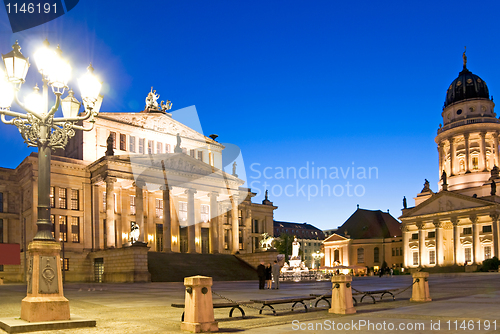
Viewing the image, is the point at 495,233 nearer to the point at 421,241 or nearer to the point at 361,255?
the point at 421,241

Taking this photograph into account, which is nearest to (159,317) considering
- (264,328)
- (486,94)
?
(264,328)

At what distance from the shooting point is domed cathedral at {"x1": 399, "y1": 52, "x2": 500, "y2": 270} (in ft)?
280

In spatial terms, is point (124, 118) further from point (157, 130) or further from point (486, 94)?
point (486, 94)

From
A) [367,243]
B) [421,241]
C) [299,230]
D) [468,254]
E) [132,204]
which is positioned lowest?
[468,254]

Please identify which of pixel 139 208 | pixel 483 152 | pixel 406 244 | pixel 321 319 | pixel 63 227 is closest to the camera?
pixel 321 319

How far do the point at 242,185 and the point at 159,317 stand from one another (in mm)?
54235

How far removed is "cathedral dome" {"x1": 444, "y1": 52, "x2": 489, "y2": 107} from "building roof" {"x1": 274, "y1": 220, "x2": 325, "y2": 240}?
7559 cm

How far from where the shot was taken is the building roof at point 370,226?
116 m

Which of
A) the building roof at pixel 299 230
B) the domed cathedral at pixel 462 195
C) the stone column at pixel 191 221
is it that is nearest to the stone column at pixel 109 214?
the stone column at pixel 191 221

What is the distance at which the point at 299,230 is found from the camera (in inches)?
6772

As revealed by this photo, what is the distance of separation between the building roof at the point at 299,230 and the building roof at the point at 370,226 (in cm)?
4036

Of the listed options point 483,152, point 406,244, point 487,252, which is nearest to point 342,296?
point 487,252

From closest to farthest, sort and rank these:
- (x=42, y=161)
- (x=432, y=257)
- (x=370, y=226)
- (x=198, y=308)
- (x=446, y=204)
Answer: (x=198, y=308), (x=42, y=161), (x=446, y=204), (x=432, y=257), (x=370, y=226)

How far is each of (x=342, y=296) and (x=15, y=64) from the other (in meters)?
11.7
